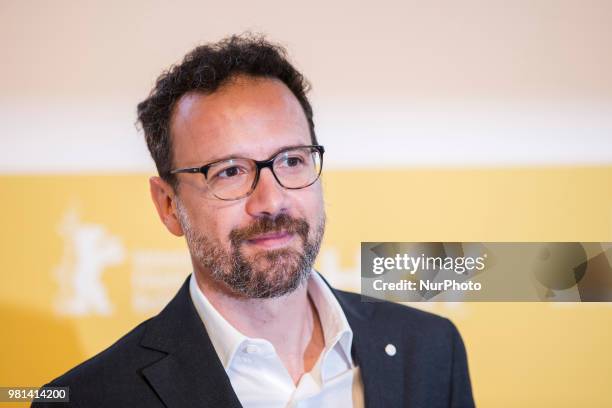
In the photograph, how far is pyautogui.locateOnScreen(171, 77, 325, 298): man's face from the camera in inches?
65.9

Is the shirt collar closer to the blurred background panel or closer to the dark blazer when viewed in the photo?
the dark blazer

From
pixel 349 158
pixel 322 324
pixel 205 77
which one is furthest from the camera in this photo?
pixel 349 158

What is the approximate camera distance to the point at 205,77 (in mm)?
1777

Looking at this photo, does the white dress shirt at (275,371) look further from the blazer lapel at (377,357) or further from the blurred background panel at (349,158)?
the blurred background panel at (349,158)

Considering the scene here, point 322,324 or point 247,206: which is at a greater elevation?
point 247,206

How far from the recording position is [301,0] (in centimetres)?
217

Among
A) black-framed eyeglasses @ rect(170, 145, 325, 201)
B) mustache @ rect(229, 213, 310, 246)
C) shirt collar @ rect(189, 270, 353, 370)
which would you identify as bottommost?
shirt collar @ rect(189, 270, 353, 370)

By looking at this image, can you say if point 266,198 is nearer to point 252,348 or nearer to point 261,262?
point 261,262

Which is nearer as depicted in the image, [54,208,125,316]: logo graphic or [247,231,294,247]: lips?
[247,231,294,247]: lips

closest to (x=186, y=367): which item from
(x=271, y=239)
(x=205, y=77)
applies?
(x=271, y=239)

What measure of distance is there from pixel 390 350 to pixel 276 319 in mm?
351

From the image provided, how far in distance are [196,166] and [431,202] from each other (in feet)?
2.79

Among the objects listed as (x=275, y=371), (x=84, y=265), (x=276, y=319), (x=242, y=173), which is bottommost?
(x=275, y=371)

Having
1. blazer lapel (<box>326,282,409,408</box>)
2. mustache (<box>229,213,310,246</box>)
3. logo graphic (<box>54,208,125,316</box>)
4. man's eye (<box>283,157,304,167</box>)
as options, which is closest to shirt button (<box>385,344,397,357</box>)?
blazer lapel (<box>326,282,409,408</box>)
